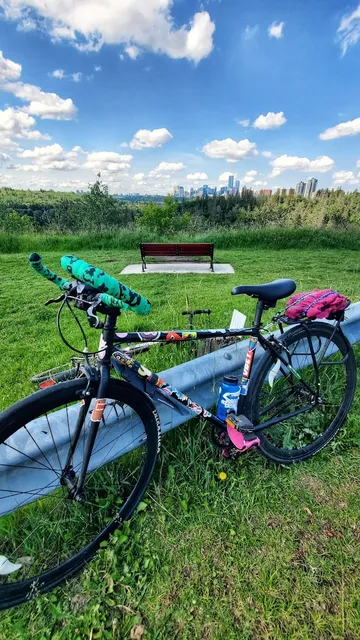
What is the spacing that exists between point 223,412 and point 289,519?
0.69m

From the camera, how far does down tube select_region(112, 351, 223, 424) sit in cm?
154

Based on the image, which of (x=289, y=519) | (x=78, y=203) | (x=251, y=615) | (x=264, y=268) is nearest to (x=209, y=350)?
(x=289, y=519)

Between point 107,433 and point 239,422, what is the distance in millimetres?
801

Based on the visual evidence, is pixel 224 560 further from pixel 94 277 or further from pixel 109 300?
pixel 94 277

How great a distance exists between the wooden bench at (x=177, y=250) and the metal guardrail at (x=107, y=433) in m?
6.87

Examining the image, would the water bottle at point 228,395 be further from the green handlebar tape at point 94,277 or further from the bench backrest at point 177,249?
the bench backrest at point 177,249

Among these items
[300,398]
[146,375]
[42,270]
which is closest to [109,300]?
[42,270]

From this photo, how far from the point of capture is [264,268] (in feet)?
28.7

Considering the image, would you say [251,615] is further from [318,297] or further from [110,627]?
[318,297]

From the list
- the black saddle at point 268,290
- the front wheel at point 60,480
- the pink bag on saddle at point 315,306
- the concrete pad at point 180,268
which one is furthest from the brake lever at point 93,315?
the concrete pad at point 180,268

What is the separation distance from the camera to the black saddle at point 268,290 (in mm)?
1865

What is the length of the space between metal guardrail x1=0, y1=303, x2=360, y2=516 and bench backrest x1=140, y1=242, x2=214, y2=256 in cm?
689

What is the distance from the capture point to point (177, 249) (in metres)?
9.09

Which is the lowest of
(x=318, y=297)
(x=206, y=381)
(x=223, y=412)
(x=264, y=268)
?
(x=264, y=268)
